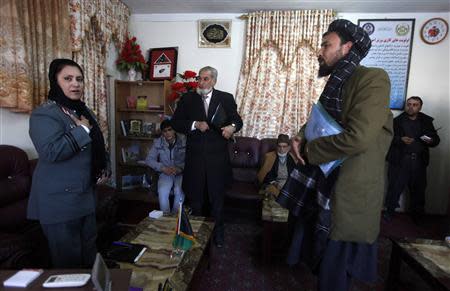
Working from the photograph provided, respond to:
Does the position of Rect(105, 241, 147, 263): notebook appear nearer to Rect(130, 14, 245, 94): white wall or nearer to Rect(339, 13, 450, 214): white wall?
Rect(130, 14, 245, 94): white wall

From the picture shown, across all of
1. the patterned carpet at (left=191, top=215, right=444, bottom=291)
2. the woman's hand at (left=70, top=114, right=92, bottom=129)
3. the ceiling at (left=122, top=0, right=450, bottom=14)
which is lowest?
the patterned carpet at (left=191, top=215, right=444, bottom=291)

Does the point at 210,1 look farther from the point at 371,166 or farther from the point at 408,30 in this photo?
the point at 371,166

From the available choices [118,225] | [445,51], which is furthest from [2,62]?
[445,51]

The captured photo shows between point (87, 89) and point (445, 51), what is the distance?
420cm

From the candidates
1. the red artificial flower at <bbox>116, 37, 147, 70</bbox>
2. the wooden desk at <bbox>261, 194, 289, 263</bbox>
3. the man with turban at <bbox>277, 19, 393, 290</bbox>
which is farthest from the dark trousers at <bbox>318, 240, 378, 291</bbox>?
the red artificial flower at <bbox>116, 37, 147, 70</bbox>

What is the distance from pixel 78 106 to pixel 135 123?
2.22m

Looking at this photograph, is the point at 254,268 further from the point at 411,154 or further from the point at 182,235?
the point at 411,154

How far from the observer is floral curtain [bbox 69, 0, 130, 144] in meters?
2.55

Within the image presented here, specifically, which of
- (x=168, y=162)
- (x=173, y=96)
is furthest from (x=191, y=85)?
(x=168, y=162)

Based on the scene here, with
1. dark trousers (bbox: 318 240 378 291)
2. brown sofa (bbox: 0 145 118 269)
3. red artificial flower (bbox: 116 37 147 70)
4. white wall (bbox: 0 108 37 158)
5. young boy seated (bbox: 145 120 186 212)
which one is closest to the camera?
dark trousers (bbox: 318 240 378 291)

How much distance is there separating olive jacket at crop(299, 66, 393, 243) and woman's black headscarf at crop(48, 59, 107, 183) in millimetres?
1077

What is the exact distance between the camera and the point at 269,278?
1910 millimetres

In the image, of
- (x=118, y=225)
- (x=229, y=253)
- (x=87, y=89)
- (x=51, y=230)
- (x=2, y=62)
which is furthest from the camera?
(x=87, y=89)

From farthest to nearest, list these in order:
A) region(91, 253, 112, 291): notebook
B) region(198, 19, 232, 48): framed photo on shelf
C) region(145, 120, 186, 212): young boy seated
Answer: region(198, 19, 232, 48): framed photo on shelf → region(145, 120, 186, 212): young boy seated → region(91, 253, 112, 291): notebook
